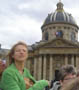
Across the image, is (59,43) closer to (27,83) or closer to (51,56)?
(51,56)

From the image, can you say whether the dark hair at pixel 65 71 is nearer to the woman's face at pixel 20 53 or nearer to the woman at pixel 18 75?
Answer: the woman at pixel 18 75

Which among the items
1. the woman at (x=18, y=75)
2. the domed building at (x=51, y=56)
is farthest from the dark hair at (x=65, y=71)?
the domed building at (x=51, y=56)

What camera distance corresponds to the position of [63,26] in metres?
61.8

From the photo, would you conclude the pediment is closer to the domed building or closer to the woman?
the domed building

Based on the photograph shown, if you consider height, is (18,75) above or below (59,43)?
below

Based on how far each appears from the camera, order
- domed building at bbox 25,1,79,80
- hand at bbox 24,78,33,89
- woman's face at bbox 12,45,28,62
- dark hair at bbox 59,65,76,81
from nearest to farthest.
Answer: hand at bbox 24,78,33,89 < woman's face at bbox 12,45,28,62 < dark hair at bbox 59,65,76,81 < domed building at bbox 25,1,79,80

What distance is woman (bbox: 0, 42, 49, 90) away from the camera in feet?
Result: 11.5

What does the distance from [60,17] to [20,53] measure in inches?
2345

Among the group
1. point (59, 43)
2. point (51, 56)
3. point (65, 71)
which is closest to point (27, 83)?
point (65, 71)

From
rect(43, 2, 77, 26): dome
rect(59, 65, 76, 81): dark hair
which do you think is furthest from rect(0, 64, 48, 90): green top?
rect(43, 2, 77, 26): dome

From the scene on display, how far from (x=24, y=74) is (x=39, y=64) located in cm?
4744

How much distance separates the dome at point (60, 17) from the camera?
62.3m

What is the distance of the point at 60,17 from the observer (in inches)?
2470

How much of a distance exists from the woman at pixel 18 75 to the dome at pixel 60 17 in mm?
58163
